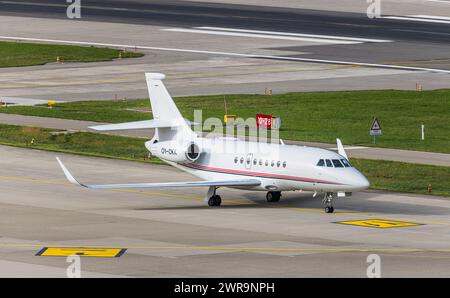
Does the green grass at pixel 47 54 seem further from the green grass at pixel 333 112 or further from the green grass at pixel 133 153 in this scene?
the green grass at pixel 133 153

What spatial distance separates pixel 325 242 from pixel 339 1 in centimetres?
11998

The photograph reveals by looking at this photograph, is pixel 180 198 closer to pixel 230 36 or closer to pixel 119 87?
Result: pixel 119 87

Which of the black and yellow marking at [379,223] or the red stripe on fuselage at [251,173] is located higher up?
the red stripe on fuselage at [251,173]

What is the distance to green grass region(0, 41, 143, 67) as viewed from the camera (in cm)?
12925

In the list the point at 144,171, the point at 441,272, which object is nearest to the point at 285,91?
the point at 144,171

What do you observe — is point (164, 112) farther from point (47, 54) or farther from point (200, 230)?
point (47, 54)

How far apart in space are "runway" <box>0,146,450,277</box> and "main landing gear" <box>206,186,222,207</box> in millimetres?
545

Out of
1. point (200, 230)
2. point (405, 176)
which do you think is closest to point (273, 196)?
point (200, 230)

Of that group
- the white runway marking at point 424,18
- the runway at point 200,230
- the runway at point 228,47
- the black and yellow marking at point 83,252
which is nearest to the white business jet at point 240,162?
the runway at point 200,230

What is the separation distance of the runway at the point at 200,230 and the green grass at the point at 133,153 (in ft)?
7.88

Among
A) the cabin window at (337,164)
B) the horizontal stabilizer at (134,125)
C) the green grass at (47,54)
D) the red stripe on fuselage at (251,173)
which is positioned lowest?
the red stripe on fuselage at (251,173)

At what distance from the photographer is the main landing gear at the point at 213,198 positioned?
67875 mm

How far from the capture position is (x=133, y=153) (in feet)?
278

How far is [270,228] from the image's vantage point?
61188 millimetres
